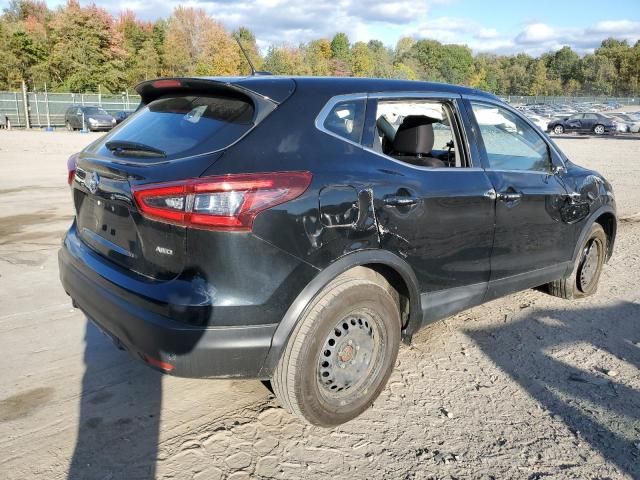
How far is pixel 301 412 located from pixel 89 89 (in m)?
55.7

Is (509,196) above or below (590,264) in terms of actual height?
above

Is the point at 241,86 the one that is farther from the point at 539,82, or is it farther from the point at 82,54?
the point at 539,82

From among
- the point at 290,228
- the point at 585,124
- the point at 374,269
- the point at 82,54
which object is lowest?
the point at 585,124

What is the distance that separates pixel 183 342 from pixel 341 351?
0.91 m

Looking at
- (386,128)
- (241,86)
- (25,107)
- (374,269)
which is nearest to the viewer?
(241,86)

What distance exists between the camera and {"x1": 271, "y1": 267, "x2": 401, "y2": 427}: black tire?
109 inches

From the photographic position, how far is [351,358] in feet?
10.1

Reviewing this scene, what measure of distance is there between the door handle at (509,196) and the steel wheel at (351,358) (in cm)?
132

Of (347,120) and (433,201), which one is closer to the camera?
(347,120)

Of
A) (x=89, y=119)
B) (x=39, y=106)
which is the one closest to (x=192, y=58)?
(x=39, y=106)

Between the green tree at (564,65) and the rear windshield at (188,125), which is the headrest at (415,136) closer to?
the rear windshield at (188,125)

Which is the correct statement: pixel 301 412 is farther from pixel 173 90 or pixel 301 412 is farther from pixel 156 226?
pixel 173 90

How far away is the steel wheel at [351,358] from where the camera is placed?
9.74ft

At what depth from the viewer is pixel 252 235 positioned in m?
2.51
